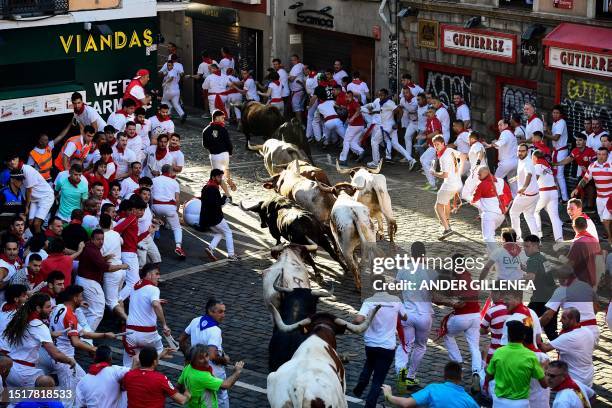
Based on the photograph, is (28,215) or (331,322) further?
(28,215)

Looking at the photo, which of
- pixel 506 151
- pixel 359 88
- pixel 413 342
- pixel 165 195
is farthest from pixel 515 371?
pixel 359 88

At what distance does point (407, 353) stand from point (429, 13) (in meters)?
14.8

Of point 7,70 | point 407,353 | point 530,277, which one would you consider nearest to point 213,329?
point 407,353

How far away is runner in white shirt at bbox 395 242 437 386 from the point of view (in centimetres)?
1483

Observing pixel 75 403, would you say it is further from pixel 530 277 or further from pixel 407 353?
pixel 530 277

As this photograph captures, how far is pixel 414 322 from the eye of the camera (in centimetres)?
1484

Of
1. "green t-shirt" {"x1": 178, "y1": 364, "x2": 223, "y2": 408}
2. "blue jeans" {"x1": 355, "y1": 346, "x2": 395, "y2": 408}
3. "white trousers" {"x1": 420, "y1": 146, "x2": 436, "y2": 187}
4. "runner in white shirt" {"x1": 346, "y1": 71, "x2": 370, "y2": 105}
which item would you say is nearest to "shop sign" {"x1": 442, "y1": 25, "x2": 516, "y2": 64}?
"runner in white shirt" {"x1": 346, "y1": 71, "x2": 370, "y2": 105}

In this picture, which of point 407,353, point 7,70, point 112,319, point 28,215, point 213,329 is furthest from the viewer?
point 7,70

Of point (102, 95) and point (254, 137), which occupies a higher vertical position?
point (102, 95)

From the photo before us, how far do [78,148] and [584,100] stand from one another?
9.92 metres

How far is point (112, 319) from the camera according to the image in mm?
17750

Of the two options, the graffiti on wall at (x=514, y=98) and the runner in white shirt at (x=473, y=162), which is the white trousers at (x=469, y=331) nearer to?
the runner in white shirt at (x=473, y=162)

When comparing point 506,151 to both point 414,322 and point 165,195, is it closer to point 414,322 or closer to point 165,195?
point 165,195

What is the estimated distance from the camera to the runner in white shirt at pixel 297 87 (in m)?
31.0
